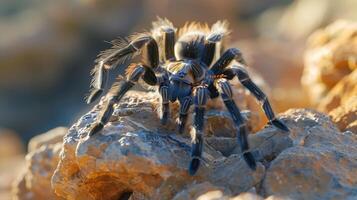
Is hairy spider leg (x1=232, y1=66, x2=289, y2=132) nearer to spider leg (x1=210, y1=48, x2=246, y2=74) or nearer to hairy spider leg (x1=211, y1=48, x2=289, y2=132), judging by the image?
hairy spider leg (x1=211, y1=48, x2=289, y2=132)

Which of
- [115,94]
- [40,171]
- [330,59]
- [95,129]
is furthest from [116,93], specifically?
[330,59]

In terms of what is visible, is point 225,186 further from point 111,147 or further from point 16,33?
point 16,33

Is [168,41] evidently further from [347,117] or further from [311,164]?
[311,164]

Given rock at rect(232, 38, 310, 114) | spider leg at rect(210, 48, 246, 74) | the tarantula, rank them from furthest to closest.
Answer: rock at rect(232, 38, 310, 114) → spider leg at rect(210, 48, 246, 74) → the tarantula

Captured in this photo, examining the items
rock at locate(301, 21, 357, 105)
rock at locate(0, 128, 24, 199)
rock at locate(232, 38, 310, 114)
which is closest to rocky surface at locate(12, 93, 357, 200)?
rock at locate(301, 21, 357, 105)

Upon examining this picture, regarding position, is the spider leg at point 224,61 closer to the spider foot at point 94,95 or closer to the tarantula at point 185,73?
the tarantula at point 185,73
